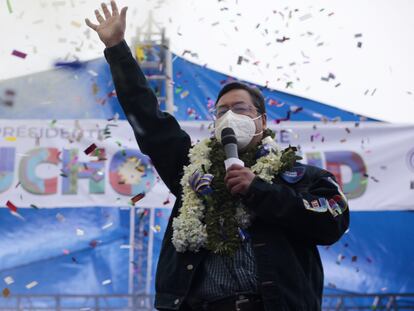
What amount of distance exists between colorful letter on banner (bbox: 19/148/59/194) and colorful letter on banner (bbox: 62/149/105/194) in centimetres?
9

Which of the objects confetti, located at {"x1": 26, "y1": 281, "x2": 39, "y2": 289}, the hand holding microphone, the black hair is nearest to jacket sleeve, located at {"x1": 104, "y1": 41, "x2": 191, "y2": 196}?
the black hair

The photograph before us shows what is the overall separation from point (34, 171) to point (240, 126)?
10.4 feet

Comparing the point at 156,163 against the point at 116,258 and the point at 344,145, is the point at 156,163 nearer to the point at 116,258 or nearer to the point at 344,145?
the point at 116,258

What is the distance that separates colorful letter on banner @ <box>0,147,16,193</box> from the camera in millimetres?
4871

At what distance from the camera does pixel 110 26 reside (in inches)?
95.0

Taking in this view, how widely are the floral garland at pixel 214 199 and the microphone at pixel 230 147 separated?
0.16 m

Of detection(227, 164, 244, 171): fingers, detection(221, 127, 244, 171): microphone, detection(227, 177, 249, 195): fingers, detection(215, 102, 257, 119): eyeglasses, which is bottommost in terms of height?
detection(227, 177, 249, 195): fingers

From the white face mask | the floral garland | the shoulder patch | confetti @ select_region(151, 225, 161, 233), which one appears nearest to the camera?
the floral garland

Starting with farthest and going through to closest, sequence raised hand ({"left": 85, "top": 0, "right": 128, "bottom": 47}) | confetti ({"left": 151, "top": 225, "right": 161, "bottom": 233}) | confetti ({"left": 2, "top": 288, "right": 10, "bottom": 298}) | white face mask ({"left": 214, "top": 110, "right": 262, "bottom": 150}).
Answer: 1. confetti ({"left": 151, "top": 225, "right": 161, "bottom": 233})
2. confetti ({"left": 2, "top": 288, "right": 10, "bottom": 298})
3. raised hand ({"left": 85, "top": 0, "right": 128, "bottom": 47})
4. white face mask ({"left": 214, "top": 110, "right": 262, "bottom": 150})

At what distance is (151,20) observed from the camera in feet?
17.9

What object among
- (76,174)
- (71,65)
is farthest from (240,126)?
(71,65)

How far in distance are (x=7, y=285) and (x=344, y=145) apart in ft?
10.8

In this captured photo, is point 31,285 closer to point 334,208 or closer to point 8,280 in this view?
point 8,280

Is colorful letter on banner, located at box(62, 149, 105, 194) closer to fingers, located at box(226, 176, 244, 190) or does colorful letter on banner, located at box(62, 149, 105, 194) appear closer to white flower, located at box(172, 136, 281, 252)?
white flower, located at box(172, 136, 281, 252)
